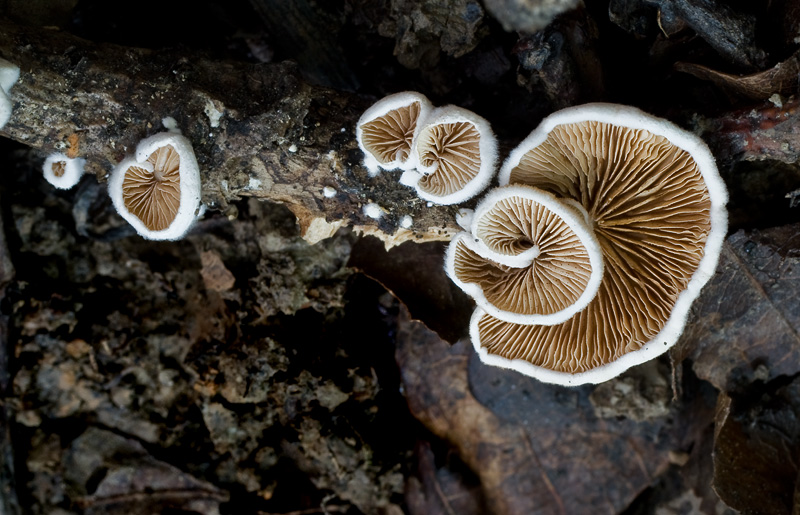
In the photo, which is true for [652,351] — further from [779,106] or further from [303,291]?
[303,291]

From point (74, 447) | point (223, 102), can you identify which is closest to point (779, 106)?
point (223, 102)

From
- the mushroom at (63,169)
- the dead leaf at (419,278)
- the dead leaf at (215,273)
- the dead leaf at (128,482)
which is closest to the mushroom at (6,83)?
the mushroom at (63,169)

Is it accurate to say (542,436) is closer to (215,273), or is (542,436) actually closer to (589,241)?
(589,241)

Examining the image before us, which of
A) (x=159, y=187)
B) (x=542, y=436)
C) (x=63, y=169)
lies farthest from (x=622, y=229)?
(x=63, y=169)

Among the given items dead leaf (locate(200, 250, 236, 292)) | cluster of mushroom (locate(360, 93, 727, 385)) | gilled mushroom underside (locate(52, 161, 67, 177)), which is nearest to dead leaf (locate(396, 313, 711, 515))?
cluster of mushroom (locate(360, 93, 727, 385))

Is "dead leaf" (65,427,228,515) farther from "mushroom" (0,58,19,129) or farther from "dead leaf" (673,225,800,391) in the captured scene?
"dead leaf" (673,225,800,391)

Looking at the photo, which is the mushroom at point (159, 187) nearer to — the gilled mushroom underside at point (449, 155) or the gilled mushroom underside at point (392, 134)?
the gilled mushroom underside at point (392, 134)
